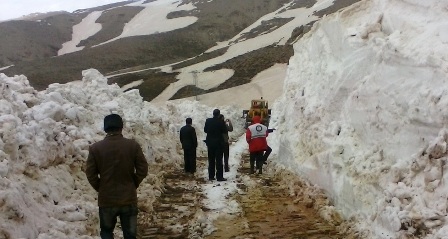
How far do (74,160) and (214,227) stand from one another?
2.25 meters

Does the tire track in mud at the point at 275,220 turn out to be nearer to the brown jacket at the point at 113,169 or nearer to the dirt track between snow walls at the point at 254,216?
the dirt track between snow walls at the point at 254,216

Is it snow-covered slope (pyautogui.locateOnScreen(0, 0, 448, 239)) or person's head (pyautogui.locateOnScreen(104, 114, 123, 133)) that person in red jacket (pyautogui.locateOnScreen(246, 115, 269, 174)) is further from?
person's head (pyautogui.locateOnScreen(104, 114, 123, 133))

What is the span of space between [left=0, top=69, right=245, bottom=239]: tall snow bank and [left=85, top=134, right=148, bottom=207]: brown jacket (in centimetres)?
77

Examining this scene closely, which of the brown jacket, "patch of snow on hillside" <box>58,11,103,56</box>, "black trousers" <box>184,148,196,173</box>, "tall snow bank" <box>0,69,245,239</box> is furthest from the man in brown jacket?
"patch of snow on hillside" <box>58,11,103,56</box>

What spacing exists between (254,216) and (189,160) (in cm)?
423

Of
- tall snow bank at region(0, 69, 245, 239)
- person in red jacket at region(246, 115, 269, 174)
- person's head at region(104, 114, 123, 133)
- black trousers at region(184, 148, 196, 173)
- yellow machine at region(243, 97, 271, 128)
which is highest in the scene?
person's head at region(104, 114, 123, 133)

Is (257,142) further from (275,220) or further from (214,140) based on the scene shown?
(275,220)

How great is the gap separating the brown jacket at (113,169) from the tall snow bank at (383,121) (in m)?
2.88

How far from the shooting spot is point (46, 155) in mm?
6387

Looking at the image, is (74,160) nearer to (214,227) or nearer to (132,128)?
(214,227)

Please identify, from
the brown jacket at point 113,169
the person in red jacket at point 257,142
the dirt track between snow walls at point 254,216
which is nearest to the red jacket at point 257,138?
the person in red jacket at point 257,142

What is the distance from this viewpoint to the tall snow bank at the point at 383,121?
5.45m

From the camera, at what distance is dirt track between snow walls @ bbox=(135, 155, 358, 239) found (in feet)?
22.1

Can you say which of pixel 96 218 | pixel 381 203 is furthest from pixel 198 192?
pixel 381 203
